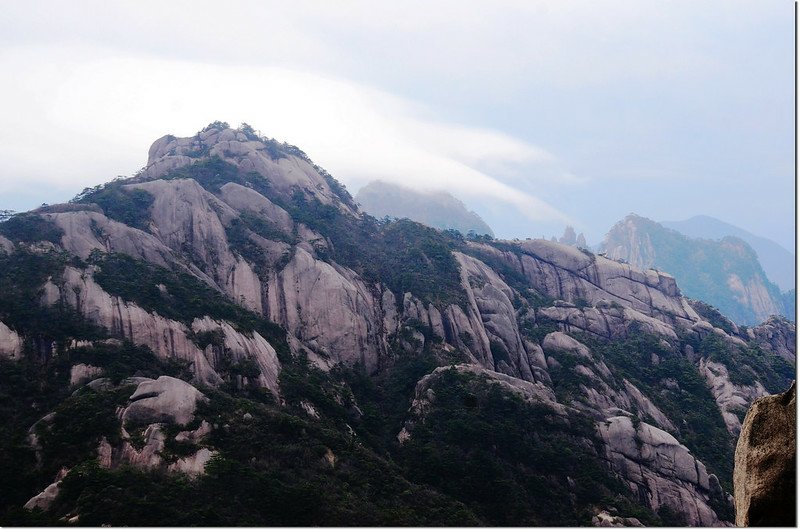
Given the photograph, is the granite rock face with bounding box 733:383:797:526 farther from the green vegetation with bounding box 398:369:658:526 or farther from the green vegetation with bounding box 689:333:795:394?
the green vegetation with bounding box 689:333:795:394

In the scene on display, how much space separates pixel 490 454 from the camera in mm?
50500

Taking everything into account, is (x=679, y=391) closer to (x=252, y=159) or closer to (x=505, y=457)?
(x=505, y=457)

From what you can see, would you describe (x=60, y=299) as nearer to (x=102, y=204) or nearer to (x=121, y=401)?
(x=121, y=401)

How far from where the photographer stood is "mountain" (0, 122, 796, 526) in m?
37.1

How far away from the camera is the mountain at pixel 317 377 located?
37.1 m

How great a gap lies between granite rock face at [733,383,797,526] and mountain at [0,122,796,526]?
29254 millimetres

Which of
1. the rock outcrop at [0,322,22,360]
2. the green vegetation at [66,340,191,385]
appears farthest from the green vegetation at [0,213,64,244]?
the green vegetation at [66,340,191,385]

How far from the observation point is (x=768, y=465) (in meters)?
10.9

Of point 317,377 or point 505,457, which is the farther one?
point 317,377

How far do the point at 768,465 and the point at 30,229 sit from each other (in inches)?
2701

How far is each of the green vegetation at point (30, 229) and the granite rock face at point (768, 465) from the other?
65.1m

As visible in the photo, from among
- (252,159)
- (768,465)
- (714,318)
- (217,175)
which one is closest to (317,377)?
(217,175)

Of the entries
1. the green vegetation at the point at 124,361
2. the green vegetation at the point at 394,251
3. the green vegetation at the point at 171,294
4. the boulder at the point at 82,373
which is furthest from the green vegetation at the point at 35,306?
the green vegetation at the point at 394,251

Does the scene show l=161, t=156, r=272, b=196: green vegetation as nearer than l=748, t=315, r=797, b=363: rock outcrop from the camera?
Yes
